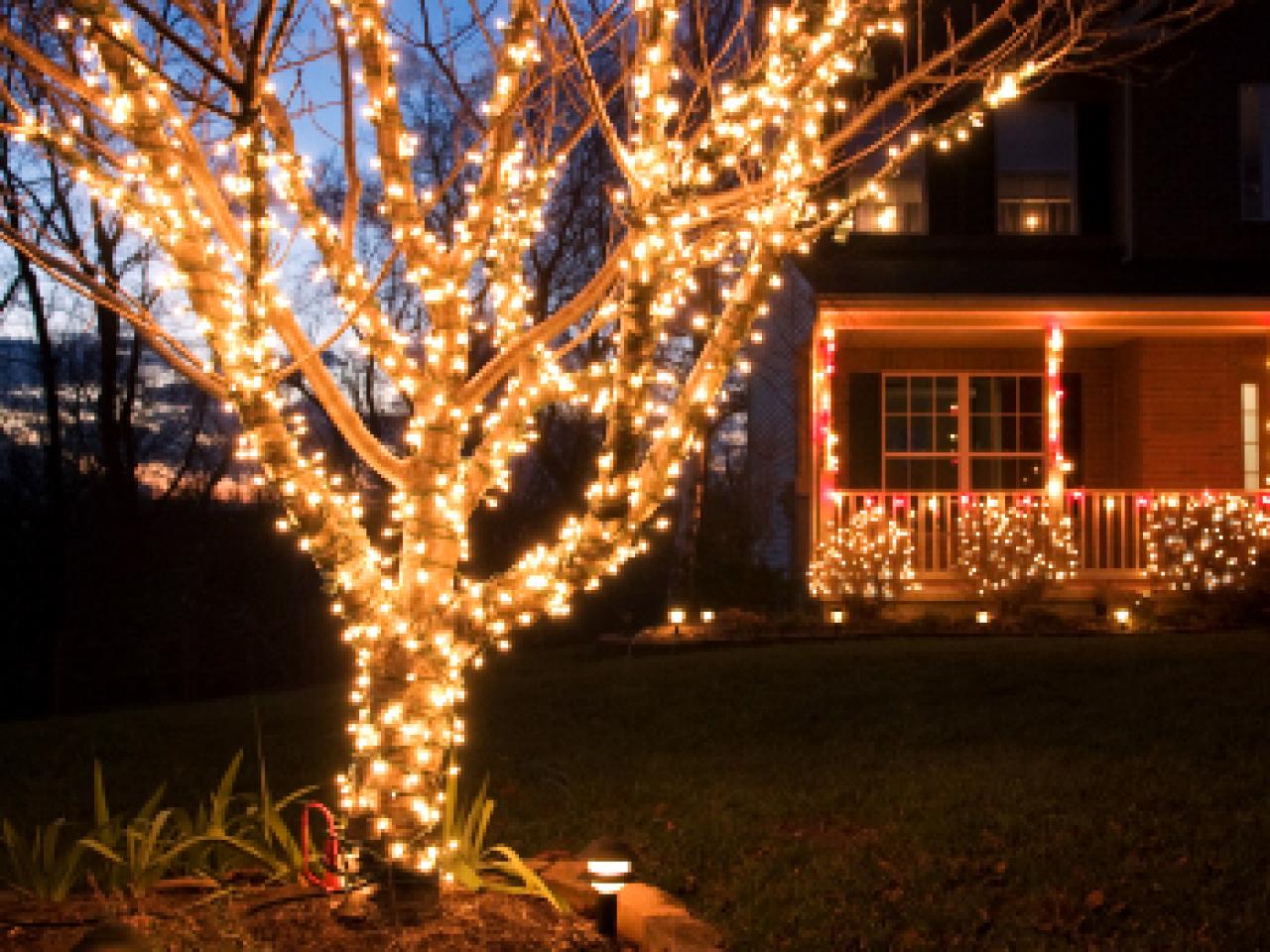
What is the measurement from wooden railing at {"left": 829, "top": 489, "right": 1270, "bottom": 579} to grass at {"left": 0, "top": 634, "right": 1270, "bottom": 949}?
1.91 m

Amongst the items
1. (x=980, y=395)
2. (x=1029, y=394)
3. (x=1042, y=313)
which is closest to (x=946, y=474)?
(x=980, y=395)

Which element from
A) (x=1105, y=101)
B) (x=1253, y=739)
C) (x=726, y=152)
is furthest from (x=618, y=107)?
(x=726, y=152)

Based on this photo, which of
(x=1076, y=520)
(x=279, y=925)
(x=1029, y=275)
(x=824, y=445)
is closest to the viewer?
(x=279, y=925)

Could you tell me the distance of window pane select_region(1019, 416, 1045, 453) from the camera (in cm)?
1514

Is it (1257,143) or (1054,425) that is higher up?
(1257,143)

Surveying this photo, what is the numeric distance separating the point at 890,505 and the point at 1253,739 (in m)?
7.54

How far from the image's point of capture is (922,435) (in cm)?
1521

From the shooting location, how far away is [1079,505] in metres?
13.8

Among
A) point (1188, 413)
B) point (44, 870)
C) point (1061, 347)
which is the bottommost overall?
point (44, 870)

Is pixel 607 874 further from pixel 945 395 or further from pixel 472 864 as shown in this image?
pixel 945 395

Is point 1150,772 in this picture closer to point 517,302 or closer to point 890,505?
point 517,302

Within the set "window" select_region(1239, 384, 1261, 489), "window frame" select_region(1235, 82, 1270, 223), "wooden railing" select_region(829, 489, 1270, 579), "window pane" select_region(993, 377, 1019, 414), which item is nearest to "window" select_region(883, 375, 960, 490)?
"window pane" select_region(993, 377, 1019, 414)

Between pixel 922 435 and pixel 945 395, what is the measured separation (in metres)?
0.50

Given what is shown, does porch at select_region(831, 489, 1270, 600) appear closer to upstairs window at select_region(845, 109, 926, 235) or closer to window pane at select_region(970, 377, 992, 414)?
window pane at select_region(970, 377, 992, 414)
